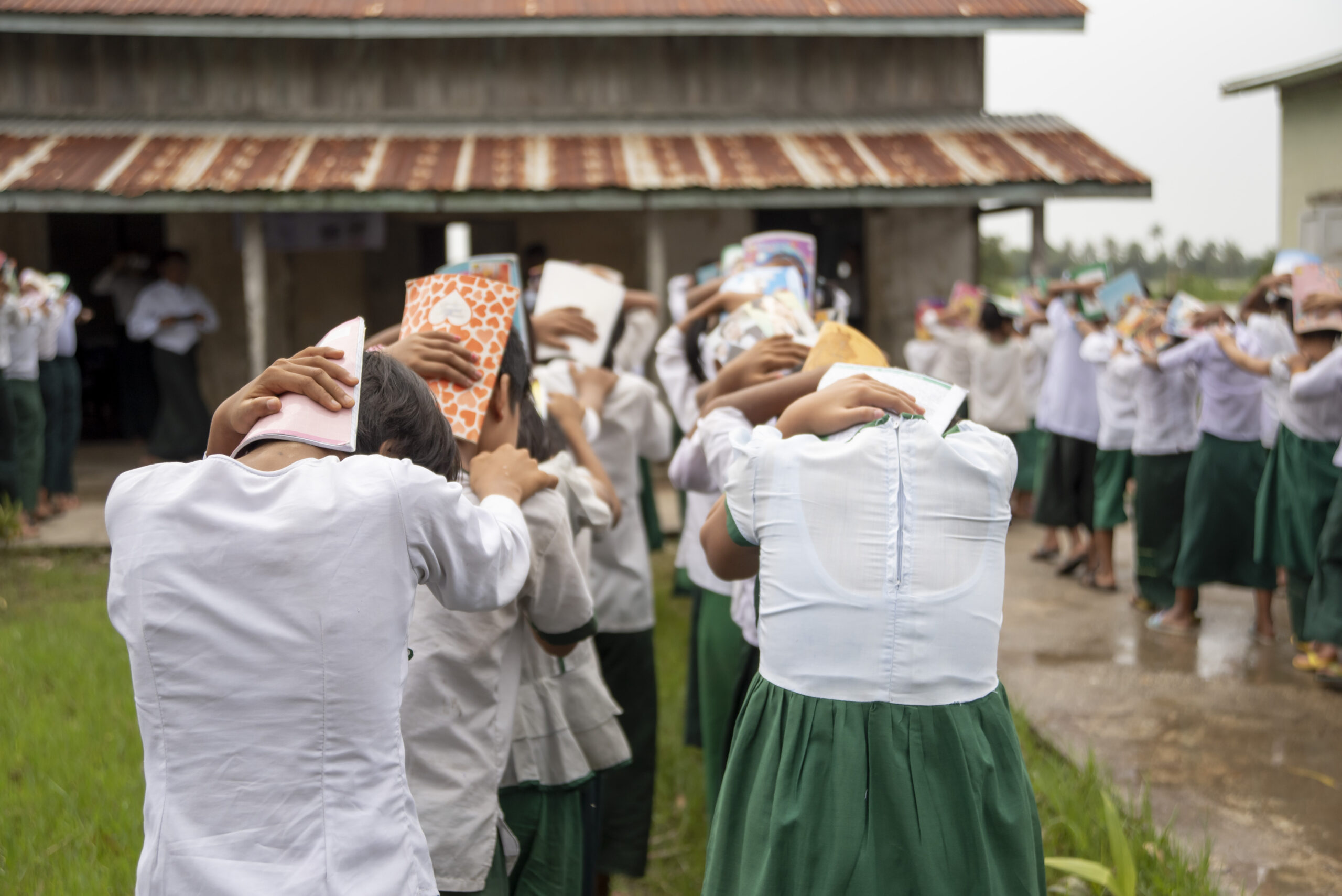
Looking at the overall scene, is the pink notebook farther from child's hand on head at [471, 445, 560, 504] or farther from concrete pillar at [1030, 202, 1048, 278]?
concrete pillar at [1030, 202, 1048, 278]

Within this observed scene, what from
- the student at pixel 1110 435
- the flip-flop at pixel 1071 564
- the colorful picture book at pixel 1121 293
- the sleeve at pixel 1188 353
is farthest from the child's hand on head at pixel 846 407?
the flip-flop at pixel 1071 564

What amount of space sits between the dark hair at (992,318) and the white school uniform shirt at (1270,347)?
222 cm

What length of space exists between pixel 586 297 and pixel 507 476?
6.37ft

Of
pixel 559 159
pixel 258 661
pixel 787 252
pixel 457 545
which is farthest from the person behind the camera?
pixel 559 159

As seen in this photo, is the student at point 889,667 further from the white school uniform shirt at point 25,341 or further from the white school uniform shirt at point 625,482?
the white school uniform shirt at point 25,341

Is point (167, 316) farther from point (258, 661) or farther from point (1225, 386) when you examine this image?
point (258, 661)

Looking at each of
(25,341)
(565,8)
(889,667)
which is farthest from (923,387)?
(565,8)

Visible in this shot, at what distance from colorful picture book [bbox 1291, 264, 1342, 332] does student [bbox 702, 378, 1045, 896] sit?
12.7 ft

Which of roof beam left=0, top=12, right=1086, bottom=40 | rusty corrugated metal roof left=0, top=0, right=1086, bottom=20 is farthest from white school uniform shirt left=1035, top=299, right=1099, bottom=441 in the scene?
rusty corrugated metal roof left=0, top=0, right=1086, bottom=20

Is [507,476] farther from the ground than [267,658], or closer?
farther from the ground

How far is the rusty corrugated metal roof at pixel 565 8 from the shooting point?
995 cm

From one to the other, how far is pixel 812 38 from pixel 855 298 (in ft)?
8.54

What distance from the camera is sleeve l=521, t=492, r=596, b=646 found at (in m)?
2.16

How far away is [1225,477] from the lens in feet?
19.7
